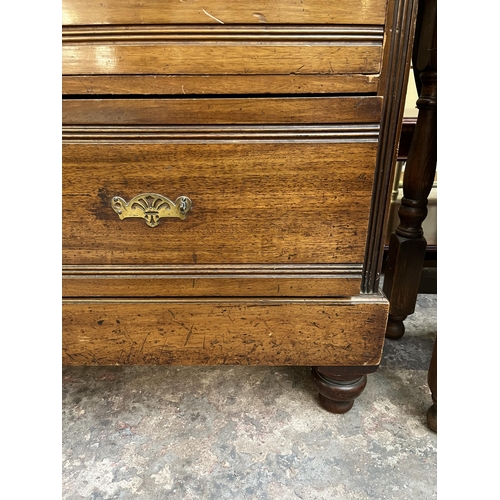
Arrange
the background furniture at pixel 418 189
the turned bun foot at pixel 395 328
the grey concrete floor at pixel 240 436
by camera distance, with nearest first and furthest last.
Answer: the grey concrete floor at pixel 240 436
the background furniture at pixel 418 189
the turned bun foot at pixel 395 328

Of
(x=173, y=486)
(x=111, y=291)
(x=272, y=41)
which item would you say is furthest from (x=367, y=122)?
(x=173, y=486)

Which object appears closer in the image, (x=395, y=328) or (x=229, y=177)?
(x=229, y=177)

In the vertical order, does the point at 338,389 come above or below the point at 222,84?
below

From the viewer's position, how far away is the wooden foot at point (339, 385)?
2.12ft

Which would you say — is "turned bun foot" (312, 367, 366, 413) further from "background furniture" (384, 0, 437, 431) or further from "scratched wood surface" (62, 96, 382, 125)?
"scratched wood surface" (62, 96, 382, 125)

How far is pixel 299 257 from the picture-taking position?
569mm

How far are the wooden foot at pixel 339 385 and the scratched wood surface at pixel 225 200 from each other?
0.20 meters

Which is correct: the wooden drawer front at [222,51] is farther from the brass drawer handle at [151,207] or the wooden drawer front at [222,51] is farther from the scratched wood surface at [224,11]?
the brass drawer handle at [151,207]

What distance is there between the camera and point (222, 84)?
491 millimetres

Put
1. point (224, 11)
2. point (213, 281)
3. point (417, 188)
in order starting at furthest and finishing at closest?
point (417, 188) → point (213, 281) → point (224, 11)

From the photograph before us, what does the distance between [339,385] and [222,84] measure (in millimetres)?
499

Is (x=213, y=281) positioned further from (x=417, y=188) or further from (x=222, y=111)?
(x=417, y=188)

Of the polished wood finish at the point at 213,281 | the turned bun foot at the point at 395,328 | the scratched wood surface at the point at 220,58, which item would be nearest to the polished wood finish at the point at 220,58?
the scratched wood surface at the point at 220,58

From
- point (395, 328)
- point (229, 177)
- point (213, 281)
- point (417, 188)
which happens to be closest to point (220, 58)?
point (229, 177)
